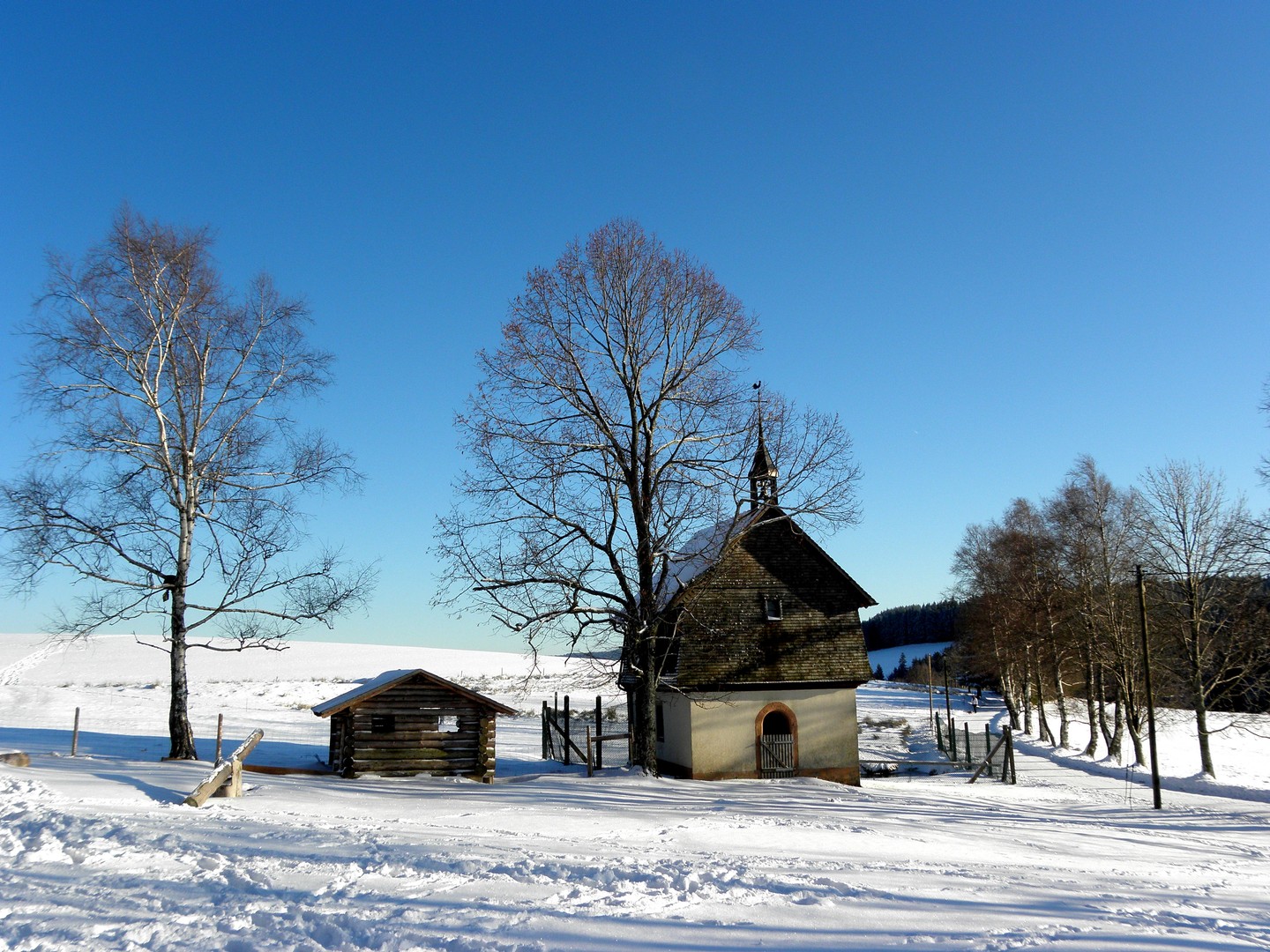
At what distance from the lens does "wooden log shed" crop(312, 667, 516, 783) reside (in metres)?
22.9

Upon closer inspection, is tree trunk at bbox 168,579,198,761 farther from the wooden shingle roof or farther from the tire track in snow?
the tire track in snow

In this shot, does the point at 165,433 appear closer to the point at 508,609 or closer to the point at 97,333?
the point at 97,333

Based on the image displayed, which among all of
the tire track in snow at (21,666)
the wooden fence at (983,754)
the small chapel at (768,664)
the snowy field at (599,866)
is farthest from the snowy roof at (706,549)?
the tire track in snow at (21,666)

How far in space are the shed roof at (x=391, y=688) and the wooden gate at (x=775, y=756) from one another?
25.5ft

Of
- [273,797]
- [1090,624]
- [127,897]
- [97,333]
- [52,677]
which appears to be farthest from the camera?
[52,677]

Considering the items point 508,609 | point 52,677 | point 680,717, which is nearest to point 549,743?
point 680,717

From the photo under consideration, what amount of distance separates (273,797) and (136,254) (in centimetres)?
1365

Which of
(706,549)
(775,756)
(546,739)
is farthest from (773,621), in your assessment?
(546,739)

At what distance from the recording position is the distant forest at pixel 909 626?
135 meters

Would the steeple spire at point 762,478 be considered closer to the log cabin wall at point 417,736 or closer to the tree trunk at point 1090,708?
the log cabin wall at point 417,736

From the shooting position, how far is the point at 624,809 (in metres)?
17.1

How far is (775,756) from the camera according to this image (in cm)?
2625

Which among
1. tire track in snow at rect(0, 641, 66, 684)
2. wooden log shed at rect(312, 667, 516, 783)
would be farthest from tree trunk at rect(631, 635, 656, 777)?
tire track in snow at rect(0, 641, 66, 684)

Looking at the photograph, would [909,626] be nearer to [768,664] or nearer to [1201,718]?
[1201,718]
